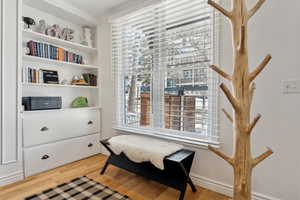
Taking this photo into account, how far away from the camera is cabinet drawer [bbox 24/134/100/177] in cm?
200

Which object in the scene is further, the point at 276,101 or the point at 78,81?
the point at 78,81

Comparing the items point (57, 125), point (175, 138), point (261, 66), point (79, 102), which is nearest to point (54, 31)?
point (79, 102)

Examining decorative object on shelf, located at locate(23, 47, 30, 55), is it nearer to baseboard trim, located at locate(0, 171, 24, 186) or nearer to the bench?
baseboard trim, located at locate(0, 171, 24, 186)

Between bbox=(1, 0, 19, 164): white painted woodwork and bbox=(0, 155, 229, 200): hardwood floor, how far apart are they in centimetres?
35

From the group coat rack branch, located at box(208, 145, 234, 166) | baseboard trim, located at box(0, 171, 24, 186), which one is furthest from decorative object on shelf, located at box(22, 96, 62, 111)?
coat rack branch, located at box(208, 145, 234, 166)

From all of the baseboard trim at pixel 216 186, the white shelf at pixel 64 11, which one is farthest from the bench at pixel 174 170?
the white shelf at pixel 64 11

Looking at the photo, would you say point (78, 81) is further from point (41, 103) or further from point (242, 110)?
point (242, 110)

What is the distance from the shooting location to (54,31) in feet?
7.85

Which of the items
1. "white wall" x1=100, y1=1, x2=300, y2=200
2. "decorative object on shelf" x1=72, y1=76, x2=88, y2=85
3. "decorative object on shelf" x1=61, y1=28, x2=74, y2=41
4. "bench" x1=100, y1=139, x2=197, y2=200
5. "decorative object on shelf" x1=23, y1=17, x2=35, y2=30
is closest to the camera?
"white wall" x1=100, y1=1, x2=300, y2=200

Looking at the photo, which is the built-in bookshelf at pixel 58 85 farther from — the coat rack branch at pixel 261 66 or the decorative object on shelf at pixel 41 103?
the coat rack branch at pixel 261 66

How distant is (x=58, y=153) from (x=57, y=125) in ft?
1.30

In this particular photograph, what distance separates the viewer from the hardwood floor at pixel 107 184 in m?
1.62

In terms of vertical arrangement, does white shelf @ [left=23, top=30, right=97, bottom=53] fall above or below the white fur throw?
above

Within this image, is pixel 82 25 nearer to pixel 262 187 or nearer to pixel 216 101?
pixel 216 101
